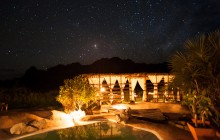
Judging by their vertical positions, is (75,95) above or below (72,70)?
below

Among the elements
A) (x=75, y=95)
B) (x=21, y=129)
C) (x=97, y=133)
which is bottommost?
(x=97, y=133)

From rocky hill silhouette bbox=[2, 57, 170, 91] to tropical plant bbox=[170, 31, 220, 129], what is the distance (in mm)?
29570

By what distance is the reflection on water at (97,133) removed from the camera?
10.4 m

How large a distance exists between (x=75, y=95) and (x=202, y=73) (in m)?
7.38

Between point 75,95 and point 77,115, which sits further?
point 75,95

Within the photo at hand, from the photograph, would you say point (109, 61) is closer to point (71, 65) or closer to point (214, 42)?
point (71, 65)

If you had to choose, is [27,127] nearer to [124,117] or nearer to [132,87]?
[124,117]

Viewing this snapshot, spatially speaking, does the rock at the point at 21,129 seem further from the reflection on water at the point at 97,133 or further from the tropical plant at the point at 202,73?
the tropical plant at the point at 202,73

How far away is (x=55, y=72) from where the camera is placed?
47125 millimetres

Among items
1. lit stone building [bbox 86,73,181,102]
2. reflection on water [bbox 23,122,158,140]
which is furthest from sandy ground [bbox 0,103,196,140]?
lit stone building [bbox 86,73,181,102]

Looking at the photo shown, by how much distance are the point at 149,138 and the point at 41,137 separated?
4.24m

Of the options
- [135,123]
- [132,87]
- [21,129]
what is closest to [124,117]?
[135,123]

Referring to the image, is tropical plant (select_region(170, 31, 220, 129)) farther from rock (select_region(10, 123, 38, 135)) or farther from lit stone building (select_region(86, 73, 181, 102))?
lit stone building (select_region(86, 73, 181, 102))

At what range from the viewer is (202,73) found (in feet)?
29.8
